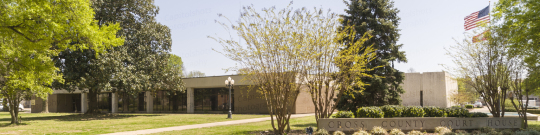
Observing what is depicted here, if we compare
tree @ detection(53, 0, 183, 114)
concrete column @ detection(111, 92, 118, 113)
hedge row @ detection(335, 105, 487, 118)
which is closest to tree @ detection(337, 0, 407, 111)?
hedge row @ detection(335, 105, 487, 118)

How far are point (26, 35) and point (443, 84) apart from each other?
39927 millimetres

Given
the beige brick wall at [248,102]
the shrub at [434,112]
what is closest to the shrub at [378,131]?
the shrub at [434,112]

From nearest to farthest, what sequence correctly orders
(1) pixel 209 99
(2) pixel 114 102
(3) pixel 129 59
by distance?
(3) pixel 129 59 → (1) pixel 209 99 → (2) pixel 114 102

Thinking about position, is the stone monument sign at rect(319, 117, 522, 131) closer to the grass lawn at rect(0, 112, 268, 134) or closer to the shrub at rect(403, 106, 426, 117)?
the shrub at rect(403, 106, 426, 117)

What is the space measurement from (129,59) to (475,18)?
24.0 metres

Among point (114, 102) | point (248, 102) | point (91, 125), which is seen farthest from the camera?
point (114, 102)

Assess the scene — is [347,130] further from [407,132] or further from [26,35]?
[26,35]

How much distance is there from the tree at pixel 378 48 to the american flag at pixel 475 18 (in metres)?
5.30

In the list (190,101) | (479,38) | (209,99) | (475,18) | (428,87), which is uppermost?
(475,18)

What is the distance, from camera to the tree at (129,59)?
83.8ft

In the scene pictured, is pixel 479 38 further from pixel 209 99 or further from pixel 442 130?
pixel 209 99

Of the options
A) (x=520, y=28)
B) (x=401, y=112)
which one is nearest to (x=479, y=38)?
(x=520, y=28)

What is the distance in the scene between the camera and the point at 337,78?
42.0ft

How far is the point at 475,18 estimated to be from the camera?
23.2m
